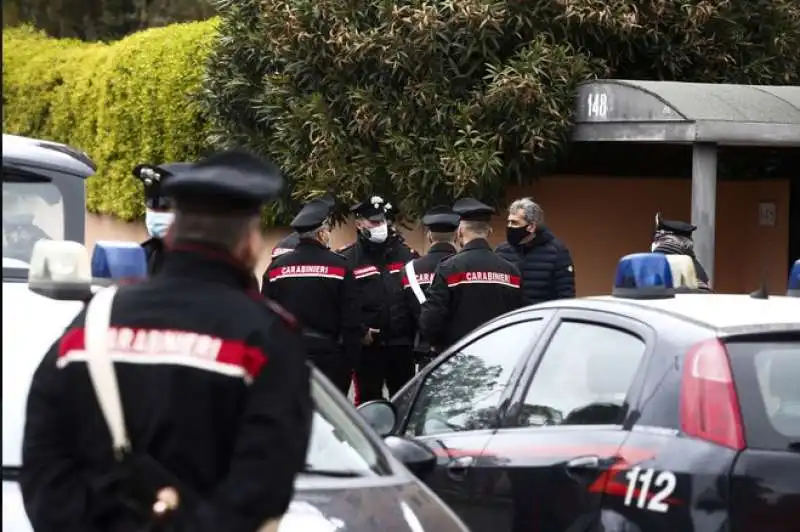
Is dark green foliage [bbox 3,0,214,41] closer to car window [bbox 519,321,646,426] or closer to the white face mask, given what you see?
the white face mask

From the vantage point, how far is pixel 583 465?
5070 mm

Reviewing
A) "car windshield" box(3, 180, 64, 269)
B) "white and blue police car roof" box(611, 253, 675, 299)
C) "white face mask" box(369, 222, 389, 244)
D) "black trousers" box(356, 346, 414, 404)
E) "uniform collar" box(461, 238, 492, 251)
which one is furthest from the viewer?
"white face mask" box(369, 222, 389, 244)

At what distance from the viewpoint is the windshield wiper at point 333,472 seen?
4316 millimetres

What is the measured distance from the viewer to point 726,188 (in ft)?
57.0

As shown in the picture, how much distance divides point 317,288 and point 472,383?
136 inches

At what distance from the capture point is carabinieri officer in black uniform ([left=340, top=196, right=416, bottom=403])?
10.5 m

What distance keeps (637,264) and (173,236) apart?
3.12m

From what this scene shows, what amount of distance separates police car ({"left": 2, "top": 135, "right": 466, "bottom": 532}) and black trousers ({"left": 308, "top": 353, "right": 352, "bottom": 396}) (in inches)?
176

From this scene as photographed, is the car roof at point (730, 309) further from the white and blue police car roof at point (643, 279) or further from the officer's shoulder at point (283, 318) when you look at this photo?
the officer's shoulder at point (283, 318)

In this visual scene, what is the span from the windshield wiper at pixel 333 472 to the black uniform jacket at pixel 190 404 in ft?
3.96

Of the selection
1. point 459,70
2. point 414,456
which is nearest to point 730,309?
point 414,456

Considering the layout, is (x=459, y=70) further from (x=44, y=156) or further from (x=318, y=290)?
(x=44, y=156)

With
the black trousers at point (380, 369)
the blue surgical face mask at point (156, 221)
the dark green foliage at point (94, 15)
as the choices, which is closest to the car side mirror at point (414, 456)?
the blue surgical face mask at point (156, 221)

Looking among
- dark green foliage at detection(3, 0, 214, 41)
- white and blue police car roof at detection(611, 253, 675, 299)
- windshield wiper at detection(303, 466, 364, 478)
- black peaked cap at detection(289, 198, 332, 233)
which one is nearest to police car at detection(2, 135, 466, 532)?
windshield wiper at detection(303, 466, 364, 478)
